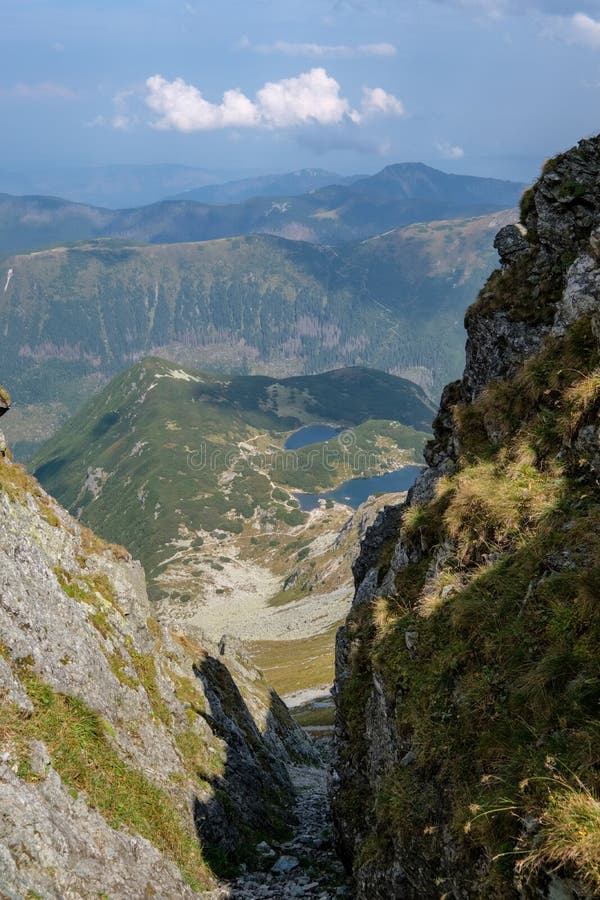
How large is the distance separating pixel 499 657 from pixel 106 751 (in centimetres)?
1570

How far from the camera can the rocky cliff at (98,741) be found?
58.9ft

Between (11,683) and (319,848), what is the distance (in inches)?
857

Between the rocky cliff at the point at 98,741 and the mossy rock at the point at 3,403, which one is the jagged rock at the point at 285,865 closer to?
→ the rocky cliff at the point at 98,741

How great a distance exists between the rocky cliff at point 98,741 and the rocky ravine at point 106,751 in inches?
2.6

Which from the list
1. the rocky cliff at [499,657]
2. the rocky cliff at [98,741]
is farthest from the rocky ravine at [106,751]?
the rocky cliff at [499,657]

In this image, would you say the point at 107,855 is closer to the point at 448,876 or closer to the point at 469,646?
the point at 448,876

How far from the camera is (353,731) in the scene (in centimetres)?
2795

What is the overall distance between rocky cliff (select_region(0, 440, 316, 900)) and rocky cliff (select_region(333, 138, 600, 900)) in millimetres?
6992

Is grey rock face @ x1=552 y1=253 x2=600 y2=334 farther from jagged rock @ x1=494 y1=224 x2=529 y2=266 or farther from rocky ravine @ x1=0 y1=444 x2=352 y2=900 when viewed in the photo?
rocky ravine @ x1=0 y1=444 x2=352 y2=900

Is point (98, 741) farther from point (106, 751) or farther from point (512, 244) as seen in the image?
point (512, 244)

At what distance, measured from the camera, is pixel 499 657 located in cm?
1556

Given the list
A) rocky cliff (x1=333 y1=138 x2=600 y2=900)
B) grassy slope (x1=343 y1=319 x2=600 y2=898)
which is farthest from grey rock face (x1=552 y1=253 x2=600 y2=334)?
grassy slope (x1=343 y1=319 x2=600 y2=898)

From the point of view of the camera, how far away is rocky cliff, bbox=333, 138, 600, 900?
38.1 feet

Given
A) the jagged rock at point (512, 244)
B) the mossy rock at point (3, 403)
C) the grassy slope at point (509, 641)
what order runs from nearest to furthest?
the grassy slope at point (509, 641) → the mossy rock at point (3, 403) → the jagged rock at point (512, 244)
